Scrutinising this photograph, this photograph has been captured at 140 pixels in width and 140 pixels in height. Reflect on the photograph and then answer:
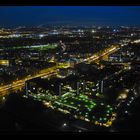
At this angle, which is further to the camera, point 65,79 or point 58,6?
point 65,79

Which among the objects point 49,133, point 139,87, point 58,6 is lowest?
point 49,133

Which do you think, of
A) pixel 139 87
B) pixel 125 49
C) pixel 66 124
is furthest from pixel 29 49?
pixel 139 87

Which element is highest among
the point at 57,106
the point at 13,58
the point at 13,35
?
the point at 13,35

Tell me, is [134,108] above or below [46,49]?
below

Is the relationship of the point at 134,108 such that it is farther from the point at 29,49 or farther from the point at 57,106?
the point at 29,49

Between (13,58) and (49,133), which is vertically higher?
(13,58)
